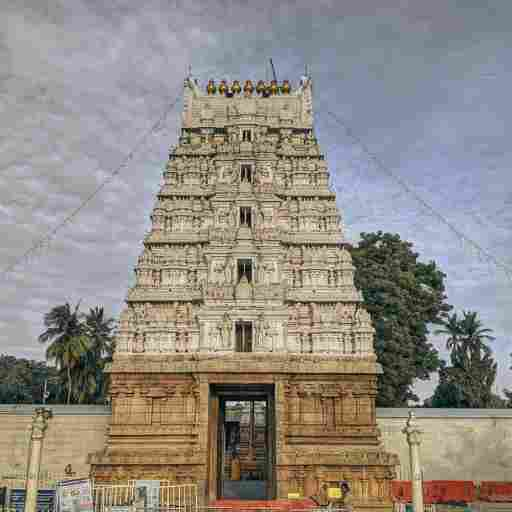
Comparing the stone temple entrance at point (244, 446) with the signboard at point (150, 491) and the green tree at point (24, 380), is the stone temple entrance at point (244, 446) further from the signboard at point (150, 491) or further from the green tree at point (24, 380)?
the green tree at point (24, 380)

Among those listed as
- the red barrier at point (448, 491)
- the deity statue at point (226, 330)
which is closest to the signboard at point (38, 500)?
the deity statue at point (226, 330)

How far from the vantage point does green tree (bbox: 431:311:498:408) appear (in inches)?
1594

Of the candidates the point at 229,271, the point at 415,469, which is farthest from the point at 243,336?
the point at 415,469

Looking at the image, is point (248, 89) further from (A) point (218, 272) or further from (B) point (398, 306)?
(B) point (398, 306)

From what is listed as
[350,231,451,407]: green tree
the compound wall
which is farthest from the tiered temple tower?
[350,231,451,407]: green tree

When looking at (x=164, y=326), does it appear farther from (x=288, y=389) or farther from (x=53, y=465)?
(x=53, y=465)

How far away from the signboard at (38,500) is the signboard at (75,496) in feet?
8.80

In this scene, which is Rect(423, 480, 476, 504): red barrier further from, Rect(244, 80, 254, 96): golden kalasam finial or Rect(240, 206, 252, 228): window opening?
Rect(244, 80, 254, 96): golden kalasam finial

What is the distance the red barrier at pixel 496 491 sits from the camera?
2330 cm

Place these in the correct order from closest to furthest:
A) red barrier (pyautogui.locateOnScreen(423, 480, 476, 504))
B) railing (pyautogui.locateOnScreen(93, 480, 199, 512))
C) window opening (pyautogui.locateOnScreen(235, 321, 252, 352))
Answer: railing (pyautogui.locateOnScreen(93, 480, 199, 512)) < red barrier (pyautogui.locateOnScreen(423, 480, 476, 504)) < window opening (pyautogui.locateOnScreen(235, 321, 252, 352))

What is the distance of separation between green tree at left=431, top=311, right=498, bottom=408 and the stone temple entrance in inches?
567

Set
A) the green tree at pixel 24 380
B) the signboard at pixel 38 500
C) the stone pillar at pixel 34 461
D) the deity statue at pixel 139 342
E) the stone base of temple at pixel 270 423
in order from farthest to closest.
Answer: the green tree at pixel 24 380
the deity statue at pixel 139 342
the stone base of temple at pixel 270 423
the signboard at pixel 38 500
the stone pillar at pixel 34 461

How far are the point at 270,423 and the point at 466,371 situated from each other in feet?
80.8

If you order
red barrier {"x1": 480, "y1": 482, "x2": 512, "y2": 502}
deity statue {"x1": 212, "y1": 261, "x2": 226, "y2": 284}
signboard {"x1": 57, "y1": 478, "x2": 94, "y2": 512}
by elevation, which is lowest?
red barrier {"x1": 480, "y1": 482, "x2": 512, "y2": 502}
